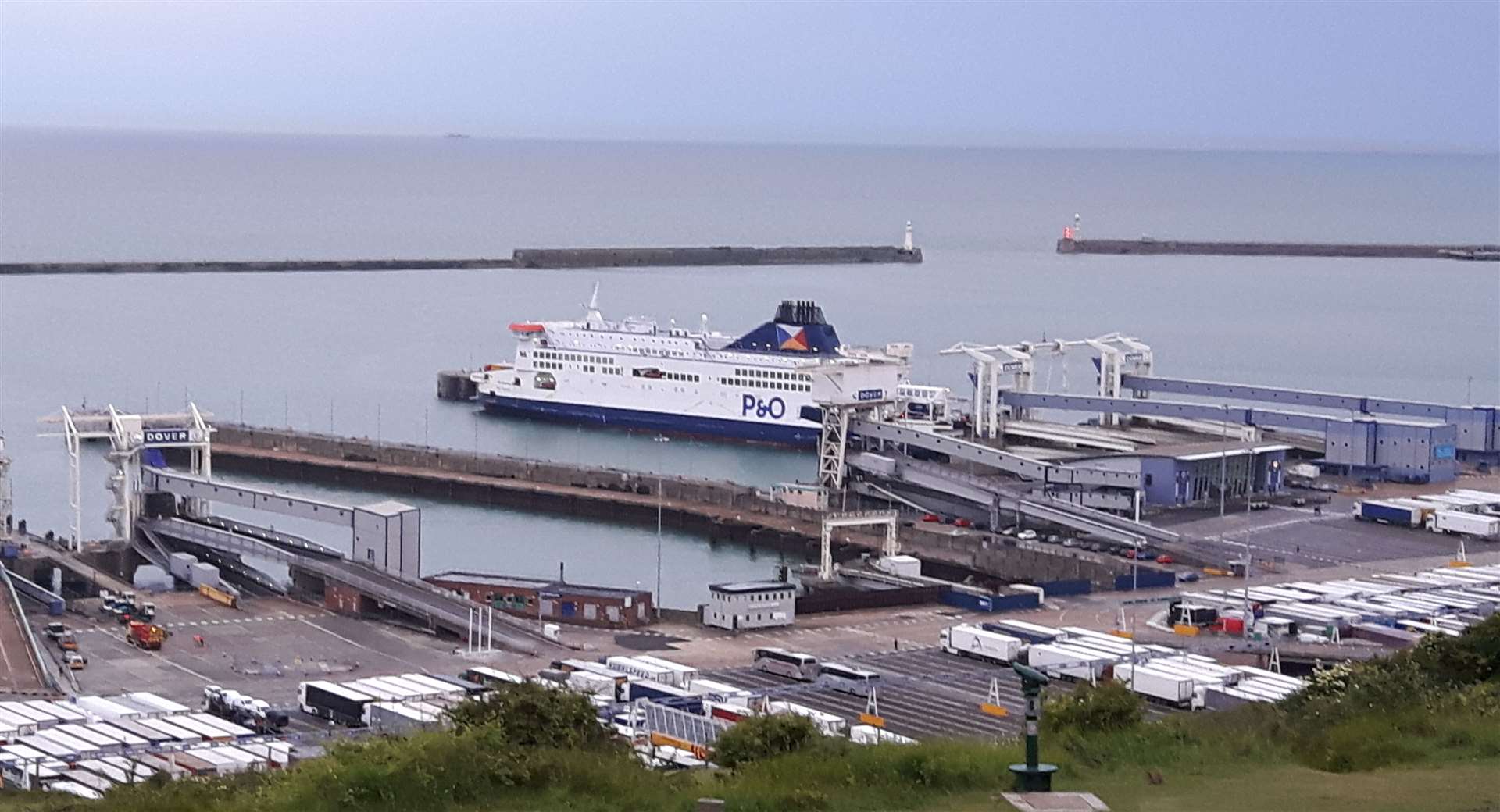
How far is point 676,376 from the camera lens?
1463 inches

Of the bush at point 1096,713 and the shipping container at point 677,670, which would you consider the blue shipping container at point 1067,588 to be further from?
the bush at point 1096,713

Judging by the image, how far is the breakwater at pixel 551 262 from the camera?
6419 centimetres

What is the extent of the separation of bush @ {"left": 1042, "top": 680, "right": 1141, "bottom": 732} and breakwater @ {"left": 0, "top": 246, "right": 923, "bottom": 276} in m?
58.6

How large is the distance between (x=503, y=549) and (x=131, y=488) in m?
4.98

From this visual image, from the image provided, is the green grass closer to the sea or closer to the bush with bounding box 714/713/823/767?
the bush with bounding box 714/713/823/767

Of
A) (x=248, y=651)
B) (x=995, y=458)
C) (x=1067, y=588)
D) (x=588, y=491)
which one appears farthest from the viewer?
(x=588, y=491)

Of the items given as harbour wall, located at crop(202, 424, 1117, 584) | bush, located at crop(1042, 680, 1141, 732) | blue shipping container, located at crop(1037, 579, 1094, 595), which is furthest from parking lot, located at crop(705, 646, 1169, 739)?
harbour wall, located at crop(202, 424, 1117, 584)

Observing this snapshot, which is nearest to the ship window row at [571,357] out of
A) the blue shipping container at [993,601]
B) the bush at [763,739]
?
the blue shipping container at [993,601]

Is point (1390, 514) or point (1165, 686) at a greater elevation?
point (1390, 514)

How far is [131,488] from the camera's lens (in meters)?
21.5

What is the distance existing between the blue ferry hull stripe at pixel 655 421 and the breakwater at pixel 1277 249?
45.3 metres

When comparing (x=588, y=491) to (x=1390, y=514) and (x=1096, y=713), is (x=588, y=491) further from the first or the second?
(x=1096, y=713)

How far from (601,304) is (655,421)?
73.4 feet

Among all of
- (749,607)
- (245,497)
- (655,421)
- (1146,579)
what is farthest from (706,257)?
(749,607)
